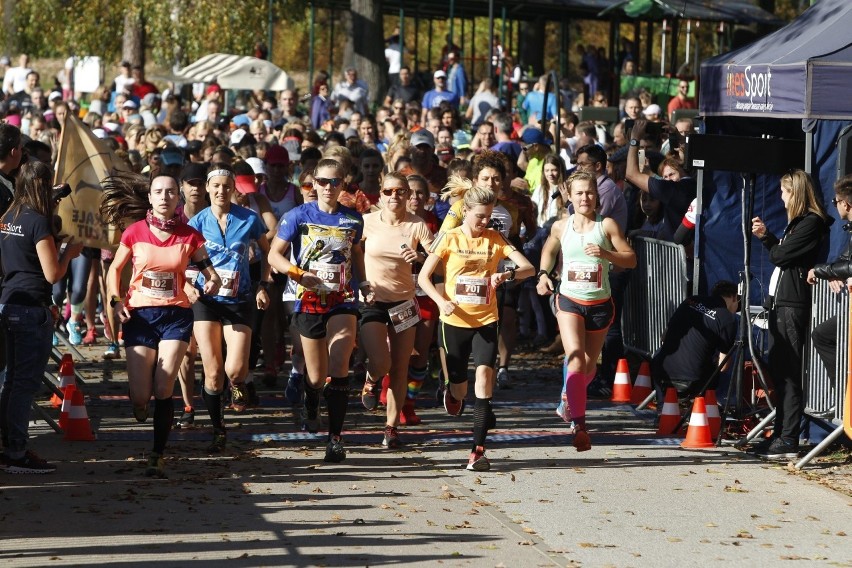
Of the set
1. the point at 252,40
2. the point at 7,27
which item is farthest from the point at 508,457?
the point at 7,27

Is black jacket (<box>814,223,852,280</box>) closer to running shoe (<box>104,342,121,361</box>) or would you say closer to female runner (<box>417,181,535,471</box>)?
female runner (<box>417,181,535,471</box>)

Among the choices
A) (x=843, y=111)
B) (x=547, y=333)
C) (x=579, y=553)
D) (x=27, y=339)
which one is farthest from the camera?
(x=547, y=333)

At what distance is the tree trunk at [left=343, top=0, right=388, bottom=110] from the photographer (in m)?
→ 32.1

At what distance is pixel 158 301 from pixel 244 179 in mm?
3405

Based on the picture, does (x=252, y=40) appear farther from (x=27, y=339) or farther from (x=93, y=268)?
(x=27, y=339)

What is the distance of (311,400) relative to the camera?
10.4 metres

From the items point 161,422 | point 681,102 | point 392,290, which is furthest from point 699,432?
point 681,102

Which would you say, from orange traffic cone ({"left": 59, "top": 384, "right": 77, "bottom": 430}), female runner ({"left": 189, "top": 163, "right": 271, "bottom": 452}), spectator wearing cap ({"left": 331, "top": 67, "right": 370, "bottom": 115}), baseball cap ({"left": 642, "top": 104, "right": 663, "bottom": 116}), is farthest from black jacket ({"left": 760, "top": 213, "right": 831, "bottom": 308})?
spectator wearing cap ({"left": 331, "top": 67, "right": 370, "bottom": 115})

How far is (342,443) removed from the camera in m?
10.2

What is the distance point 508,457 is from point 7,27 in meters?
37.9

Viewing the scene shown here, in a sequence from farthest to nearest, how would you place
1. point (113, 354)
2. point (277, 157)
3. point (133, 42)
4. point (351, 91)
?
point (133, 42) < point (351, 91) < point (113, 354) < point (277, 157)

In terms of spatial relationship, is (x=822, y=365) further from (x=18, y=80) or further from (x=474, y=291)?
(x=18, y=80)

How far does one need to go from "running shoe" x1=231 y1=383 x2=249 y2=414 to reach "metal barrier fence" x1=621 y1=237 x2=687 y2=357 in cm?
357

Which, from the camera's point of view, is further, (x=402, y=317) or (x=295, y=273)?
(x=402, y=317)
